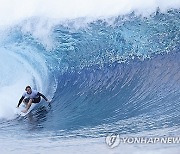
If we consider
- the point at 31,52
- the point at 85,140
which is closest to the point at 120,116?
the point at 85,140

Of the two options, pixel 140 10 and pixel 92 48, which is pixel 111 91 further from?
pixel 140 10

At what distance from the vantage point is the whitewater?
6.12 meters

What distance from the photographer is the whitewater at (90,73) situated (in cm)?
612

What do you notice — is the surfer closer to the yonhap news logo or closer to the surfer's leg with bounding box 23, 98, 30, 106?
the surfer's leg with bounding box 23, 98, 30, 106

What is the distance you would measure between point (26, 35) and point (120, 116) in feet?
11.3

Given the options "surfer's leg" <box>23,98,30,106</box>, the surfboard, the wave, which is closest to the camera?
the wave

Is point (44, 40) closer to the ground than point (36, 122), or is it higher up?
higher up

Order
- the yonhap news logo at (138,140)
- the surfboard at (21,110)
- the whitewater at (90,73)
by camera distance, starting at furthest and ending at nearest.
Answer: the surfboard at (21,110)
the whitewater at (90,73)
the yonhap news logo at (138,140)

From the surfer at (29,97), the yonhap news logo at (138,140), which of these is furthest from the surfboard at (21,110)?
the yonhap news logo at (138,140)

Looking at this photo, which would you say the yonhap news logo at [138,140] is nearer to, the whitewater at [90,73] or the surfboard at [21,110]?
the whitewater at [90,73]

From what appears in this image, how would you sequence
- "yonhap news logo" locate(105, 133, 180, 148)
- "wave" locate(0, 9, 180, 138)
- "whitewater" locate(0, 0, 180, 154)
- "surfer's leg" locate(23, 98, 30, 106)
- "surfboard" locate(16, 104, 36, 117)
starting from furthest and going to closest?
"surfer's leg" locate(23, 98, 30, 106), "surfboard" locate(16, 104, 36, 117), "wave" locate(0, 9, 180, 138), "whitewater" locate(0, 0, 180, 154), "yonhap news logo" locate(105, 133, 180, 148)

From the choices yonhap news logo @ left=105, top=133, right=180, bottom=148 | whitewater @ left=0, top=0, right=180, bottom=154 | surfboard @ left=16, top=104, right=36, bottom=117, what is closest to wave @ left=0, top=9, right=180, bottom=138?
whitewater @ left=0, top=0, right=180, bottom=154

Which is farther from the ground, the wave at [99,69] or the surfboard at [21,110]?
the wave at [99,69]

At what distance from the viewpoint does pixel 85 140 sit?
5.94 m
